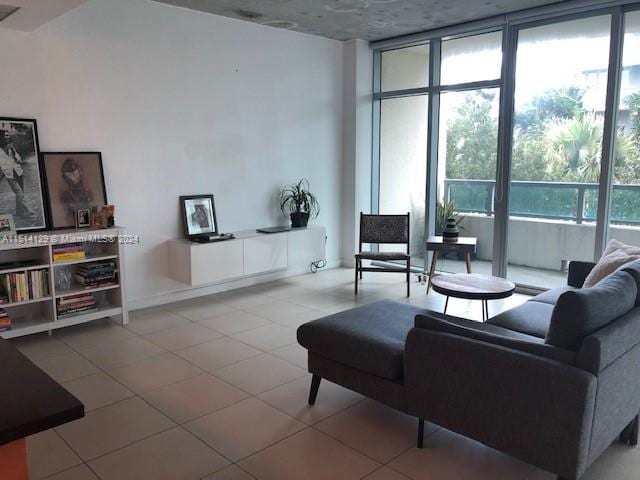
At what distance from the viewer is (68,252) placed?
4293mm

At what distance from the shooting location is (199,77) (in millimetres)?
5379

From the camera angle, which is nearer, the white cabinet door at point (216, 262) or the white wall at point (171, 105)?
the white wall at point (171, 105)

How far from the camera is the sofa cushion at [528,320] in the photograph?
10.3ft

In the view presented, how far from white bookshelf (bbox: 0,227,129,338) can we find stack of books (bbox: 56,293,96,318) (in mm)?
40

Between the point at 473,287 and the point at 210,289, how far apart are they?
2.86 meters

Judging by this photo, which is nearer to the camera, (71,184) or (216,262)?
(71,184)

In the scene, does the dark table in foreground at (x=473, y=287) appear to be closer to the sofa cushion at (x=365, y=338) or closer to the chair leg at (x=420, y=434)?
the sofa cushion at (x=365, y=338)

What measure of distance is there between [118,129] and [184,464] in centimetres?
331

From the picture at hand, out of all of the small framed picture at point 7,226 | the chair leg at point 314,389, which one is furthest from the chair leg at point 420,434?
the small framed picture at point 7,226

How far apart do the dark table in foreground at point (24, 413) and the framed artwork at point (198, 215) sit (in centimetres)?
389

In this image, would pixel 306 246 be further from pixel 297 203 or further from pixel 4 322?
pixel 4 322

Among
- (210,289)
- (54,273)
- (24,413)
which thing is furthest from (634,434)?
(54,273)

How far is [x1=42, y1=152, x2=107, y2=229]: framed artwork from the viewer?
Answer: 4.45 metres

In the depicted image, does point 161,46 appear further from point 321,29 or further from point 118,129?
point 321,29
